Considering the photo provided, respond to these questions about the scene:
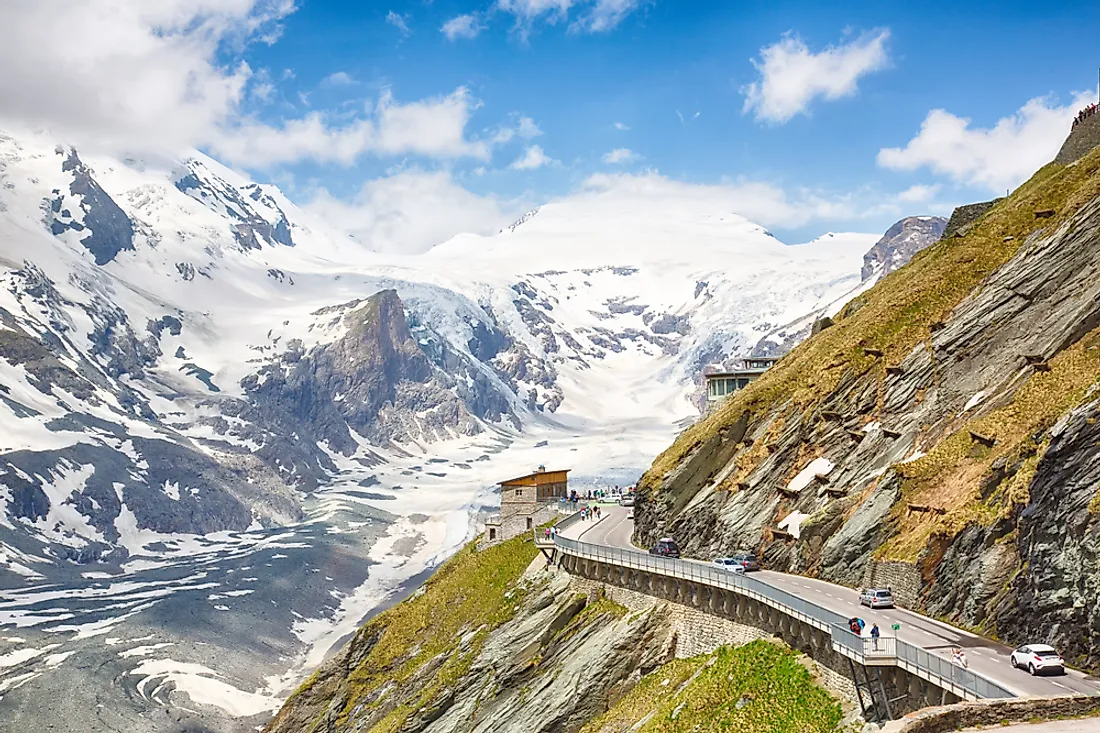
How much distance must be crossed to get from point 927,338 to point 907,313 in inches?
205

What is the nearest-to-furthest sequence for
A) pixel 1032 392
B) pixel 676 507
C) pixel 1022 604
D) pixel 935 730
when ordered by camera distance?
1. pixel 935 730
2. pixel 1022 604
3. pixel 1032 392
4. pixel 676 507

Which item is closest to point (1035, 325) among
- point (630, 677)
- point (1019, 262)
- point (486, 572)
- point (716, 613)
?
point (1019, 262)

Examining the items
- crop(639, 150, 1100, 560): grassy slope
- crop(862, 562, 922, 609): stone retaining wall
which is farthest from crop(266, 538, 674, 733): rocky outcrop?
crop(639, 150, 1100, 560): grassy slope

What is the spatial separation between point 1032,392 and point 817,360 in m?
27.0

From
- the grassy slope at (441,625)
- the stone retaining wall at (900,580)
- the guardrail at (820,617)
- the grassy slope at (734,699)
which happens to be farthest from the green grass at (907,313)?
the grassy slope at (734,699)

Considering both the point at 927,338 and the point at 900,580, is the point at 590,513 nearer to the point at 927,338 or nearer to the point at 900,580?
the point at 927,338

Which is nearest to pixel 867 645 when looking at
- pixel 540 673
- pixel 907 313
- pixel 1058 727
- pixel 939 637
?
pixel 939 637

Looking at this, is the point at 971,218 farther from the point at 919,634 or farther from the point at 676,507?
the point at 919,634

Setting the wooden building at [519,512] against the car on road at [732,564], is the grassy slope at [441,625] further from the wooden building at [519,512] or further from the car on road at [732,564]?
the car on road at [732,564]

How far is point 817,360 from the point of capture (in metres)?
81.6

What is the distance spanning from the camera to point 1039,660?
38.2 m

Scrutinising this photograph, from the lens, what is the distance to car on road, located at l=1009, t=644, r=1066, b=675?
38.0m

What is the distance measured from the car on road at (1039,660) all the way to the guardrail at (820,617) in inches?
114

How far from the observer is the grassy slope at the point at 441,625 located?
258 ft
